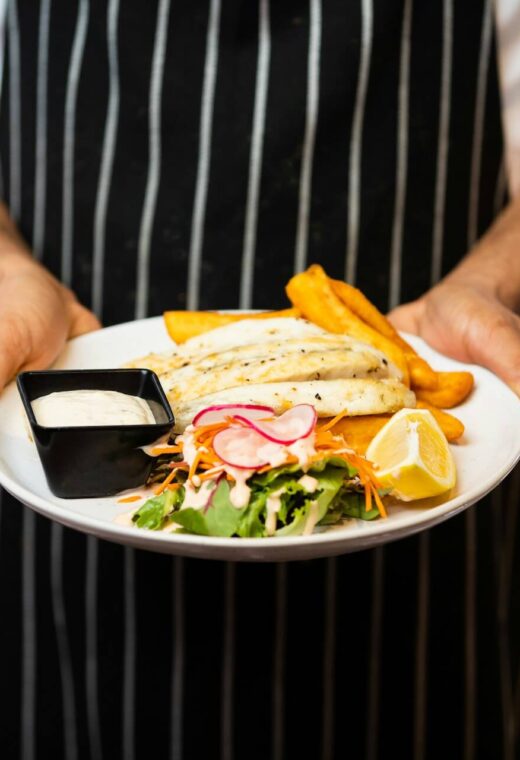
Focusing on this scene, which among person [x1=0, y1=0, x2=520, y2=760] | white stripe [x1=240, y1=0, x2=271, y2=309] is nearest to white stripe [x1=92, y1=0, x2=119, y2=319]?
person [x1=0, y1=0, x2=520, y2=760]

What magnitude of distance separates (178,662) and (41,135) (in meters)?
1.59

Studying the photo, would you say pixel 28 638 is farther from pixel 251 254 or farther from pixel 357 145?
pixel 357 145

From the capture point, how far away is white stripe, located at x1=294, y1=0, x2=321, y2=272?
2.57m

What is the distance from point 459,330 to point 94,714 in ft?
5.15

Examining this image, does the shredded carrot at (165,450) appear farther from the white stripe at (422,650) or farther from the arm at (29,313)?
the white stripe at (422,650)

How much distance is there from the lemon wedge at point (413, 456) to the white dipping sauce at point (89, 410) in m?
0.46

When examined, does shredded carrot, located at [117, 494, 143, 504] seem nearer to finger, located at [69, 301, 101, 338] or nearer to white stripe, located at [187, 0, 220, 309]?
finger, located at [69, 301, 101, 338]

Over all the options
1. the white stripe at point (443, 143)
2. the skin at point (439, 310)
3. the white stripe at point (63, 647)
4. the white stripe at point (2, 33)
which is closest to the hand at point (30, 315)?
the skin at point (439, 310)

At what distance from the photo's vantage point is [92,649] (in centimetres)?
272

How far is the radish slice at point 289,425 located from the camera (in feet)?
5.42

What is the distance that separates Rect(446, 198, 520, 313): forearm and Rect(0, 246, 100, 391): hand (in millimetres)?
1046

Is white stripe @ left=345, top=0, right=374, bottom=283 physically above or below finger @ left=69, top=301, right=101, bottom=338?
above

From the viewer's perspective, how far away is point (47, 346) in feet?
7.17

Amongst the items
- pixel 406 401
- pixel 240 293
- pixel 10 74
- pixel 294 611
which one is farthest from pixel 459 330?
pixel 10 74
